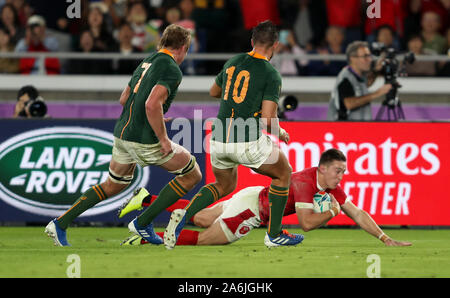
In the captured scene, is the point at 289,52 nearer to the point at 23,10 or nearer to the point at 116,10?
the point at 116,10

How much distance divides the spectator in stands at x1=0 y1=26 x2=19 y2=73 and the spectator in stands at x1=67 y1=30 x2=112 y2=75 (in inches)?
34.2

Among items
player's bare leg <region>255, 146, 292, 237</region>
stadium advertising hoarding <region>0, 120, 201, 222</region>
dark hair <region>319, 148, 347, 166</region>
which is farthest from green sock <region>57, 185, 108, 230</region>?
stadium advertising hoarding <region>0, 120, 201, 222</region>

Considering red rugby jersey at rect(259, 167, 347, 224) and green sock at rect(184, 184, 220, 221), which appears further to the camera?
red rugby jersey at rect(259, 167, 347, 224)

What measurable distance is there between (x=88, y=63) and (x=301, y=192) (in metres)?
7.15

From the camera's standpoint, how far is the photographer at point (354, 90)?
11.9m

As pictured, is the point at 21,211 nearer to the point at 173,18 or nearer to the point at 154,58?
the point at 154,58

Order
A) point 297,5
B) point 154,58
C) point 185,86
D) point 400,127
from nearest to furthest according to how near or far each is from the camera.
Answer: point 154,58
point 400,127
point 185,86
point 297,5

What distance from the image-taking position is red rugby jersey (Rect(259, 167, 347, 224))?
8.92 m

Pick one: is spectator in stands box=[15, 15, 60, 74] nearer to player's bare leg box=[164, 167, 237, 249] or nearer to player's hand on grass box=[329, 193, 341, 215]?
player's bare leg box=[164, 167, 237, 249]

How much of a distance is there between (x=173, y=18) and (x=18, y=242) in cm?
637

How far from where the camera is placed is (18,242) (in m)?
9.52

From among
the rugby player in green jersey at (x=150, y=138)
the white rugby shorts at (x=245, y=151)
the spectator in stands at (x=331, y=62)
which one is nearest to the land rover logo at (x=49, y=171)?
the rugby player in green jersey at (x=150, y=138)

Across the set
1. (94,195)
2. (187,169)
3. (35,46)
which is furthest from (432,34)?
(94,195)
